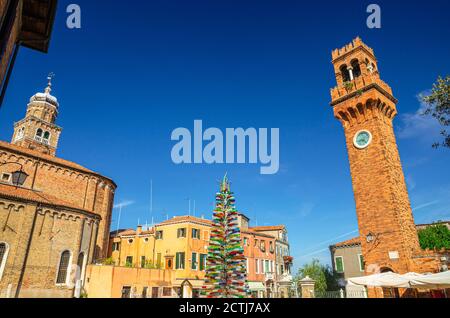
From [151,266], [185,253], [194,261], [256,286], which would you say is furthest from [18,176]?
[256,286]

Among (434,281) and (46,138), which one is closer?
(434,281)

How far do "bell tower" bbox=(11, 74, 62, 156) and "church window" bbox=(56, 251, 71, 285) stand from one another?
2962 centimetres

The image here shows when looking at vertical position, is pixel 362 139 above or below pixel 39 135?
below

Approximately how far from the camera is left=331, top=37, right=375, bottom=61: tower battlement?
81.3 ft

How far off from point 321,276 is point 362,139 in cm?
2311

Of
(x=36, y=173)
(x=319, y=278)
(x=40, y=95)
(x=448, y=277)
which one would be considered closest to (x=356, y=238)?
(x=319, y=278)

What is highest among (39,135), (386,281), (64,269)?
(39,135)

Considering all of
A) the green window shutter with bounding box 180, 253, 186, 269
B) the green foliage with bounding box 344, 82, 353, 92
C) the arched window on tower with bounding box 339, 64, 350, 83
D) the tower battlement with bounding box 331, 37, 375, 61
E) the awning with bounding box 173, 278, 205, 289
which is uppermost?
the tower battlement with bounding box 331, 37, 375, 61

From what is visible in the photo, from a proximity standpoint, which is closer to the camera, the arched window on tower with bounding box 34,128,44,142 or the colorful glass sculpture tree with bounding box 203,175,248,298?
the colorful glass sculpture tree with bounding box 203,175,248,298

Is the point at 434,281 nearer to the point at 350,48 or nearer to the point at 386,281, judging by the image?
the point at 386,281

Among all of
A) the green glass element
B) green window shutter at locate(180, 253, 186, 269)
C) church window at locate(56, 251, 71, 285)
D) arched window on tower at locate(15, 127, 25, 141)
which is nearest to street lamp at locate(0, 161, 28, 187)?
church window at locate(56, 251, 71, 285)

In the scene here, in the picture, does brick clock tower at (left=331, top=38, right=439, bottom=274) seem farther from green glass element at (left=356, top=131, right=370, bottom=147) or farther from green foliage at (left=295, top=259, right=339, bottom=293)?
green foliage at (left=295, top=259, right=339, bottom=293)

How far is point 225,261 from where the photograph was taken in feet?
48.9
